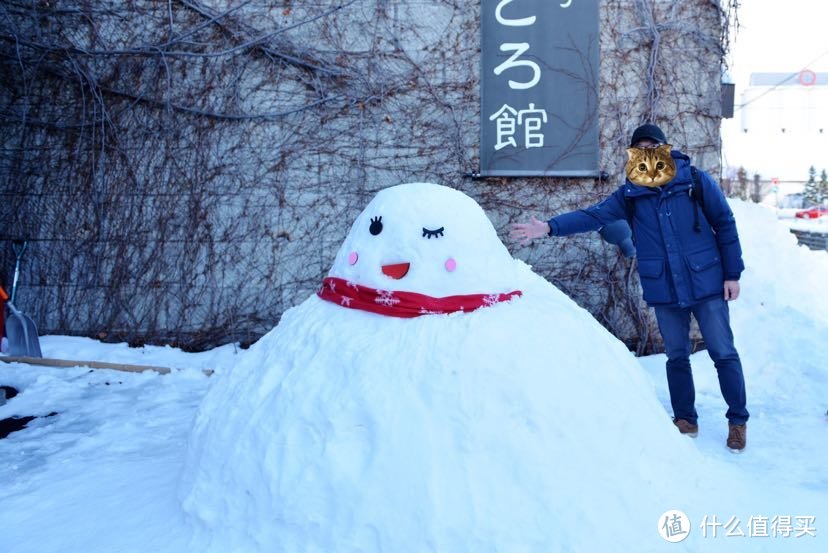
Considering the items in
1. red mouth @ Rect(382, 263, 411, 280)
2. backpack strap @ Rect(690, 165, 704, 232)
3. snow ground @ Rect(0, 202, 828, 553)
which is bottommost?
snow ground @ Rect(0, 202, 828, 553)

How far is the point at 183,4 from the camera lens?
5129 millimetres

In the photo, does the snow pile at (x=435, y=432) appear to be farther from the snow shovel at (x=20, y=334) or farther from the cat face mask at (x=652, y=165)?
the snow shovel at (x=20, y=334)

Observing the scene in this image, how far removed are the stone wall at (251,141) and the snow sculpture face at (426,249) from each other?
8.68 ft

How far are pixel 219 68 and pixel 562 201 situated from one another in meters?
3.24

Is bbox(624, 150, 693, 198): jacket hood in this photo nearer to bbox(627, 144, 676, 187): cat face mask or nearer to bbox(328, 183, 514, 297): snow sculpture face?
bbox(627, 144, 676, 187): cat face mask

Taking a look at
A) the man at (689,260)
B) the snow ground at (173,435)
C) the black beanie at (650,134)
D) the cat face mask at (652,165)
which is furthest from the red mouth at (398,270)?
the black beanie at (650,134)

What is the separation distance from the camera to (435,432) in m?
1.90

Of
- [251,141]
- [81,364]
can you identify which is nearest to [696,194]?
[251,141]

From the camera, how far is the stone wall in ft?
16.1

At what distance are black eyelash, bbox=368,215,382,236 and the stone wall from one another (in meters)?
2.71

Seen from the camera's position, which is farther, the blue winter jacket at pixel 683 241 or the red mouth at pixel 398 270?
the blue winter jacket at pixel 683 241

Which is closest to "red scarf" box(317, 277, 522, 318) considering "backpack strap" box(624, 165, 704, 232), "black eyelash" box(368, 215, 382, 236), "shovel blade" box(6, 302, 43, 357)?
"black eyelash" box(368, 215, 382, 236)

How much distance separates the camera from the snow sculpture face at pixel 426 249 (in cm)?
222

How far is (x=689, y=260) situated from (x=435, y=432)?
71.8 inches
